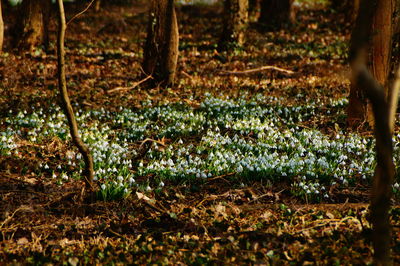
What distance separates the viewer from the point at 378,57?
6977mm

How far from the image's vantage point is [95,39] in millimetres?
16188

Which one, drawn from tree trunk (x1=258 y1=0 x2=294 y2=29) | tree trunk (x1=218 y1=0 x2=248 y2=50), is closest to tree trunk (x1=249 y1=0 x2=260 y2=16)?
tree trunk (x1=258 y1=0 x2=294 y2=29)

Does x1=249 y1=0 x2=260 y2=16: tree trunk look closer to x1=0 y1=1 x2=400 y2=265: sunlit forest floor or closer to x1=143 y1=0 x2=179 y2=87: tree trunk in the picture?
x1=0 y1=1 x2=400 y2=265: sunlit forest floor

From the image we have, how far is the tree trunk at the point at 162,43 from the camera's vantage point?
32.9 feet

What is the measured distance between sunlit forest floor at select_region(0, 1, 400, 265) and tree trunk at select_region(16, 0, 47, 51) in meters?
1.56

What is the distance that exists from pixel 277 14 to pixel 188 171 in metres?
13.7

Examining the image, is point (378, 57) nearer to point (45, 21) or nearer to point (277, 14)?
point (45, 21)

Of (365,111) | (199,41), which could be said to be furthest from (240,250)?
(199,41)

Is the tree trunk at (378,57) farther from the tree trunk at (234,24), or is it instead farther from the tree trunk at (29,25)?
the tree trunk at (29,25)

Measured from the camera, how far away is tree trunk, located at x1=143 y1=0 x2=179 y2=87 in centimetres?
1002

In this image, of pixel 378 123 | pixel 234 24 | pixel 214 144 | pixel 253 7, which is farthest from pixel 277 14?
pixel 378 123

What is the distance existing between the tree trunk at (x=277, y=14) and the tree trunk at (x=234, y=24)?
12.4 ft

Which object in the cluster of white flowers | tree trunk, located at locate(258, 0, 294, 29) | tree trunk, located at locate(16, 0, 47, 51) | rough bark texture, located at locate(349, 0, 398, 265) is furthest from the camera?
tree trunk, located at locate(258, 0, 294, 29)

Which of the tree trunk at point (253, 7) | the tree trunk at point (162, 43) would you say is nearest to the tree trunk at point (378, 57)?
the tree trunk at point (162, 43)
